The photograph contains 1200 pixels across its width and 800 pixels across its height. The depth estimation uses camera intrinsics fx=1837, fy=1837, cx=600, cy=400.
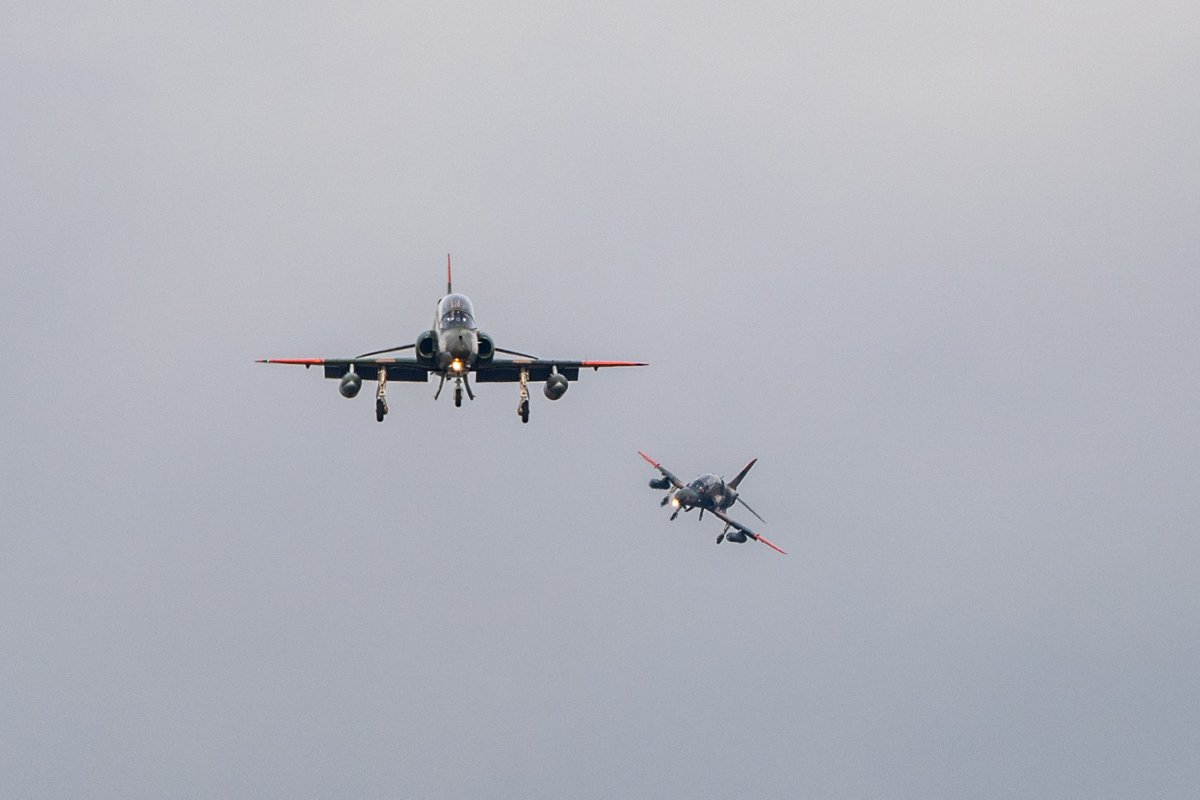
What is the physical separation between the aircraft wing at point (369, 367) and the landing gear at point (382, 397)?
0.64 ft

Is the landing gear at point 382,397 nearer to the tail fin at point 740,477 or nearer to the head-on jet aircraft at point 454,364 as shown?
Answer: the head-on jet aircraft at point 454,364

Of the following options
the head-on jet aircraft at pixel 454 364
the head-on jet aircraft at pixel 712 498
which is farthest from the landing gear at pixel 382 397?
the head-on jet aircraft at pixel 712 498

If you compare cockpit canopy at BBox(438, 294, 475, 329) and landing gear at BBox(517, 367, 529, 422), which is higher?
cockpit canopy at BBox(438, 294, 475, 329)

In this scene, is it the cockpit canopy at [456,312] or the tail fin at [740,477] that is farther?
the tail fin at [740,477]

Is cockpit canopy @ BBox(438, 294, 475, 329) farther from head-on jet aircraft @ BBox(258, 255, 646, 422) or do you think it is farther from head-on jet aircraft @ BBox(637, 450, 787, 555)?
head-on jet aircraft @ BBox(637, 450, 787, 555)

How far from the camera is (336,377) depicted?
7738 centimetres

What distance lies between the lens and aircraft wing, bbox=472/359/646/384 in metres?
77.7

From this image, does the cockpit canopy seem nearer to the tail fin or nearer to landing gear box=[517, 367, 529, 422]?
landing gear box=[517, 367, 529, 422]

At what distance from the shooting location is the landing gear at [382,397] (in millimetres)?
74688

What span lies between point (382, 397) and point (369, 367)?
6.84 feet

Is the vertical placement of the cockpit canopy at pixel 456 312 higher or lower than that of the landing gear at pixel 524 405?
higher

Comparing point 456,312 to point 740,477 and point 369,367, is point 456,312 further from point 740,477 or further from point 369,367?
point 740,477

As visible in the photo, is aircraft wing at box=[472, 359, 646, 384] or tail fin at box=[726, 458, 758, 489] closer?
aircraft wing at box=[472, 359, 646, 384]

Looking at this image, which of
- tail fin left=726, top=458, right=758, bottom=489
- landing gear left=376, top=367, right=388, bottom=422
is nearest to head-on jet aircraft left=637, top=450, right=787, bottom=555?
tail fin left=726, top=458, right=758, bottom=489
